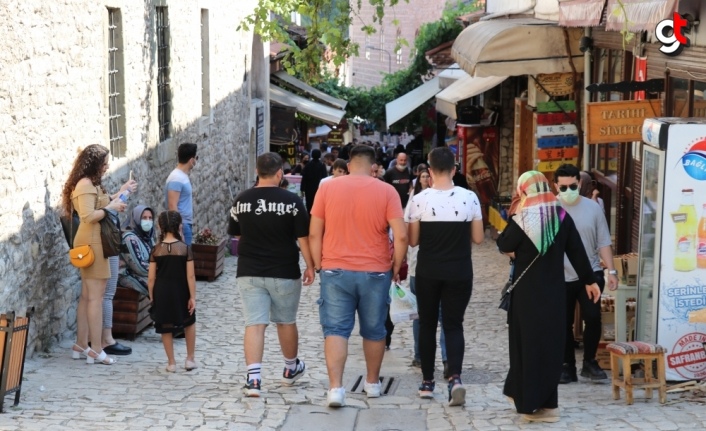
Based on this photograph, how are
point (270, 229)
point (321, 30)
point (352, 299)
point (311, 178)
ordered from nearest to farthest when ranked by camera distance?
point (352, 299)
point (270, 229)
point (321, 30)
point (311, 178)

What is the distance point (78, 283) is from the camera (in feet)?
33.2

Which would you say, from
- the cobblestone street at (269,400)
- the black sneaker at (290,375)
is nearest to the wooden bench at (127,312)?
the cobblestone street at (269,400)

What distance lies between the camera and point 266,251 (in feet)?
25.3

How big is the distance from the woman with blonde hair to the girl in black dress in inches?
17.3

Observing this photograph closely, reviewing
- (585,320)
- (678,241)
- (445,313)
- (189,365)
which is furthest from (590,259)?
(189,365)

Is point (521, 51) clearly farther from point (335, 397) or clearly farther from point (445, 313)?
point (335, 397)

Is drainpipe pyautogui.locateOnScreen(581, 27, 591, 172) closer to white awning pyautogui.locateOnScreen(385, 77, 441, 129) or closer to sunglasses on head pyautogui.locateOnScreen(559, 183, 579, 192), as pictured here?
sunglasses on head pyautogui.locateOnScreen(559, 183, 579, 192)

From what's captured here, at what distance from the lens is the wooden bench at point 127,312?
9.95 meters

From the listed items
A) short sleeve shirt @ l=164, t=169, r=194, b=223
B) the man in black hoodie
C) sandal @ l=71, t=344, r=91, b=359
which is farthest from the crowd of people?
the man in black hoodie

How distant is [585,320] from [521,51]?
597cm

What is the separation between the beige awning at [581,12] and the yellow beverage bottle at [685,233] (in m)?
3.53

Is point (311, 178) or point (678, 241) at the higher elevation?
point (678, 241)

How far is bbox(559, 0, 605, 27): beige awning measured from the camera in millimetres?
10871

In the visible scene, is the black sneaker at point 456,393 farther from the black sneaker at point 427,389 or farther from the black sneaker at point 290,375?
the black sneaker at point 290,375
